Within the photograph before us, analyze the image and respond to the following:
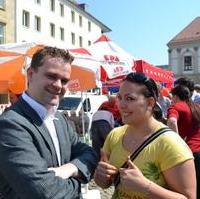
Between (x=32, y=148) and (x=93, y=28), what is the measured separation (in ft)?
200

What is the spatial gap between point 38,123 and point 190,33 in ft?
234

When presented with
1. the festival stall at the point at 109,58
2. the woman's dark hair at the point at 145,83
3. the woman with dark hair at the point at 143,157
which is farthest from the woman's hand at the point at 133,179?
the festival stall at the point at 109,58

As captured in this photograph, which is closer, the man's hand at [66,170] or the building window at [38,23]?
the man's hand at [66,170]

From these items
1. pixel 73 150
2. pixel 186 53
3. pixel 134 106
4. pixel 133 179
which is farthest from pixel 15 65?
pixel 186 53

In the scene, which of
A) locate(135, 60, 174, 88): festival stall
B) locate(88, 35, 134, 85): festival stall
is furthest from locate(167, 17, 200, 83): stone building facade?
locate(88, 35, 134, 85): festival stall

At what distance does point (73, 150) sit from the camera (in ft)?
8.46

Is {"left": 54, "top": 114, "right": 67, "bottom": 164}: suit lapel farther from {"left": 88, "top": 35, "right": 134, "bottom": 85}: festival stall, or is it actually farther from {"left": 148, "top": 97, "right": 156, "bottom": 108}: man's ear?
{"left": 88, "top": 35, "right": 134, "bottom": 85}: festival stall

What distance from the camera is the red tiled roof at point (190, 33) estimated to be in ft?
230

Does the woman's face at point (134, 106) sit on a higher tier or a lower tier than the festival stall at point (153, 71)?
lower

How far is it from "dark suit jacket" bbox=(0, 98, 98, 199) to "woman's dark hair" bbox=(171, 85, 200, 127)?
10.0 ft

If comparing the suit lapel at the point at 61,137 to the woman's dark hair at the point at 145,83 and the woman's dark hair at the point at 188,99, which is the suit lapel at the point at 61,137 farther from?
the woman's dark hair at the point at 188,99

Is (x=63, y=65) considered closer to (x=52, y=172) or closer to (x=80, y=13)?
(x=52, y=172)

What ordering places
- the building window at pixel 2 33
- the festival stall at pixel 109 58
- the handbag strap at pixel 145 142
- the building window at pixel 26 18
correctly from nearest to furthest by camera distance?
the handbag strap at pixel 145 142 → the festival stall at pixel 109 58 → the building window at pixel 2 33 → the building window at pixel 26 18

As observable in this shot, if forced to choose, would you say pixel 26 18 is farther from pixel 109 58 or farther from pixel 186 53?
pixel 109 58
